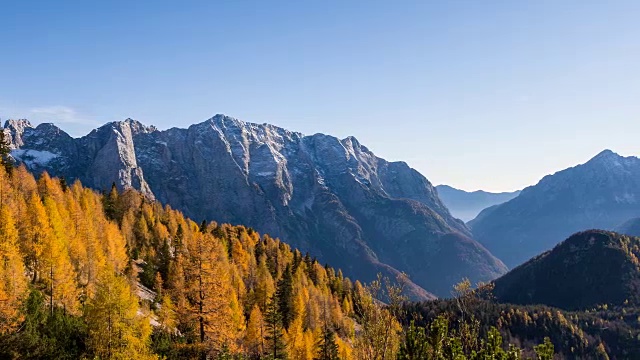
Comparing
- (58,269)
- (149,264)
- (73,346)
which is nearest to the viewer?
(73,346)

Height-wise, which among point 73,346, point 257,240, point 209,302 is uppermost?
point 257,240

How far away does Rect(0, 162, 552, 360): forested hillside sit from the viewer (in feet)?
73.3

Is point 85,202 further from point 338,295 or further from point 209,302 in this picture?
point 338,295

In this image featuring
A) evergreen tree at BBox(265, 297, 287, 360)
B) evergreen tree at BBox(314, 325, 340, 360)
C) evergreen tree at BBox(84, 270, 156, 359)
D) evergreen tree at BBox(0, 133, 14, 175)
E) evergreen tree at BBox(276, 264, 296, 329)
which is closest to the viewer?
evergreen tree at BBox(84, 270, 156, 359)

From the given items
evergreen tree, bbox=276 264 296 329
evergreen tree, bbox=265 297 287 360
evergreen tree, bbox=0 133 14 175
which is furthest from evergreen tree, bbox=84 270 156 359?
A: evergreen tree, bbox=0 133 14 175

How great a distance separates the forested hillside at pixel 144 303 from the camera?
73.3 feet

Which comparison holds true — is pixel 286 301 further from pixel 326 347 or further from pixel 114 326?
pixel 114 326

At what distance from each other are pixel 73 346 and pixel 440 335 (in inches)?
1669

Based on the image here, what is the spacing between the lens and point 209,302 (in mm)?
49500

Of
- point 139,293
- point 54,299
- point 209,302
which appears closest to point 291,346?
point 139,293

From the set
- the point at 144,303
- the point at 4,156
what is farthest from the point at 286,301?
the point at 4,156

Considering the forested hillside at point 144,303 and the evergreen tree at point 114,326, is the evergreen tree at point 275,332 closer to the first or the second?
the forested hillside at point 144,303

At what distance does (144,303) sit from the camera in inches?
2667

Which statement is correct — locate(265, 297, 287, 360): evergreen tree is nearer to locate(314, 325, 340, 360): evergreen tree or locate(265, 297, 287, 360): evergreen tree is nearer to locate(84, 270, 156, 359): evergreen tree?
locate(314, 325, 340, 360): evergreen tree
